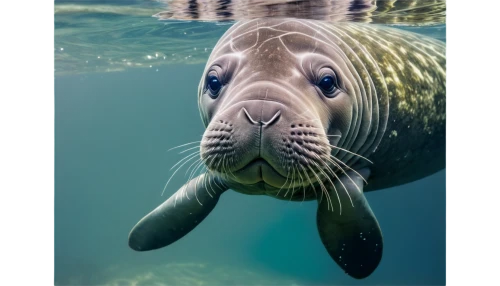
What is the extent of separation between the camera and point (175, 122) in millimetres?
80375

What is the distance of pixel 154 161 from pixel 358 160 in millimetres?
65585

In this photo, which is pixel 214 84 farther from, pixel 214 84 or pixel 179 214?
pixel 179 214

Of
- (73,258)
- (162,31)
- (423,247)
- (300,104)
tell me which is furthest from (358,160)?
(423,247)

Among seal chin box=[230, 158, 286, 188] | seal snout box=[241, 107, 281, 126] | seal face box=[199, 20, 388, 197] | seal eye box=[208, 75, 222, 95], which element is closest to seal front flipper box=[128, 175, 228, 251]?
seal face box=[199, 20, 388, 197]

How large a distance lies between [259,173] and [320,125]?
66 centimetres

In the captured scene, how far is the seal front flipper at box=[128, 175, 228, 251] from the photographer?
18.8 ft

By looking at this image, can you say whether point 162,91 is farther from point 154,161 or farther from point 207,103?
point 207,103

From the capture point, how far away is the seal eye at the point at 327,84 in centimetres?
441

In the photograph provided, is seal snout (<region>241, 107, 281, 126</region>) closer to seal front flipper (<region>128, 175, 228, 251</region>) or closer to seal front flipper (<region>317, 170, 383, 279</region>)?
seal front flipper (<region>317, 170, 383, 279</region>)

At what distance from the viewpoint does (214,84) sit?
15.1ft

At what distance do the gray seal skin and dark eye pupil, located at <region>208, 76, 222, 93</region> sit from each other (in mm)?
10

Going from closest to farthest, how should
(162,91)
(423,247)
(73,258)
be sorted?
(73,258), (423,247), (162,91)

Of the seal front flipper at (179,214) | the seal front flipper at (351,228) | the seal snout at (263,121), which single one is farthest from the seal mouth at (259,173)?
the seal front flipper at (179,214)

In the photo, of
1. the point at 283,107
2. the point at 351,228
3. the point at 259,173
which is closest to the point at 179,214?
the point at 351,228
